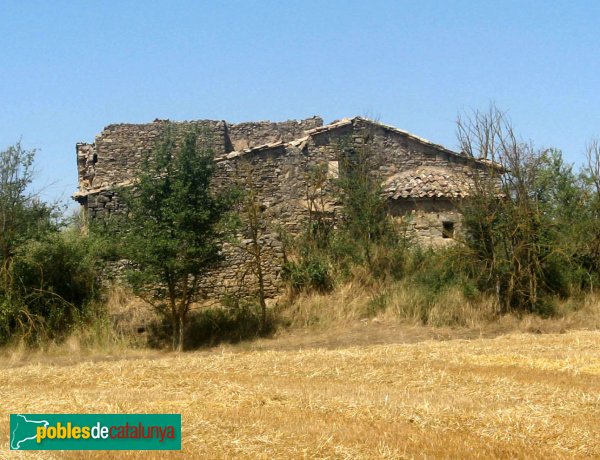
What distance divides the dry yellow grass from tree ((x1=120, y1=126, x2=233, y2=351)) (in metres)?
1.80

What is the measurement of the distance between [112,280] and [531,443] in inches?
544

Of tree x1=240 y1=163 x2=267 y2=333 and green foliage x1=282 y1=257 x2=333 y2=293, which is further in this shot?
green foliage x1=282 y1=257 x2=333 y2=293

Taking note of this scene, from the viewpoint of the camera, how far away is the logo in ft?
24.8

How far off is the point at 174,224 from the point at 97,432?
9415 millimetres

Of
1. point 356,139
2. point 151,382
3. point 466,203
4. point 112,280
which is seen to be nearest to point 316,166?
point 356,139

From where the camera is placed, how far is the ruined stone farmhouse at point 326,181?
2038 cm

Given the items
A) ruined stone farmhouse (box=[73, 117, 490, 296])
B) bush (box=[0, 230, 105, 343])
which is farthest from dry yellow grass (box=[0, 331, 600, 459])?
ruined stone farmhouse (box=[73, 117, 490, 296])

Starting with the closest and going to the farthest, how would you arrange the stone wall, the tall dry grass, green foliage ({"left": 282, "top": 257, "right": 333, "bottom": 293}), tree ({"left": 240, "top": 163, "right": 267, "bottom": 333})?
the tall dry grass
tree ({"left": 240, "top": 163, "right": 267, "bottom": 333})
green foliage ({"left": 282, "top": 257, "right": 333, "bottom": 293})
the stone wall

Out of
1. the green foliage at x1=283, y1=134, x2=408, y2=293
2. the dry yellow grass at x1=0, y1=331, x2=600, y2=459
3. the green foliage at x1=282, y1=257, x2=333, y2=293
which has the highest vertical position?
the green foliage at x1=283, y1=134, x2=408, y2=293

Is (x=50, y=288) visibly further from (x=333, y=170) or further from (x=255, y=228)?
(x=333, y=170)

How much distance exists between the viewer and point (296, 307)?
63.1 ft

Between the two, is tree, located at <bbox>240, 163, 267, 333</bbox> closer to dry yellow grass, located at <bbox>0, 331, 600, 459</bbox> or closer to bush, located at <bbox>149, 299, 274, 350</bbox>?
bush, located at <bbox>149, 299, 274, 350</bbox>

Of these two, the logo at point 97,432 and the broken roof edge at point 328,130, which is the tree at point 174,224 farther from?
the logo at point 97,432

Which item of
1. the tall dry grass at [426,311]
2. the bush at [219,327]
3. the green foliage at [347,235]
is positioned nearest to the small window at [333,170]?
the green foliage at [347,235]
